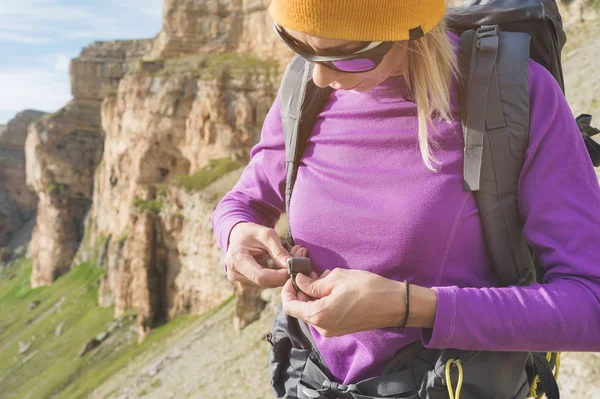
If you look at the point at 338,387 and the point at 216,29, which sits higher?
the point at 216,29

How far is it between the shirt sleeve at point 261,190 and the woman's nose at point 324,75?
56 cm

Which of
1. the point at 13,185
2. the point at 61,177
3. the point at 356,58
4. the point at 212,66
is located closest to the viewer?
the point at 356,58

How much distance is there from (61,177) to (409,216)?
200 feet

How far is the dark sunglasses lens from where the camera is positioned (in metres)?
1.74

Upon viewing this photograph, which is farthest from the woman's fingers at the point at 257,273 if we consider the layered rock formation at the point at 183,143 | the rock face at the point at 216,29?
the rock face at the point at 216,29

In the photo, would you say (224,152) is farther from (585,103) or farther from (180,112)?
(585,103)

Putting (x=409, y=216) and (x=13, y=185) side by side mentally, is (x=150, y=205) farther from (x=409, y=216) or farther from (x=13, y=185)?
(x=13, y=185)

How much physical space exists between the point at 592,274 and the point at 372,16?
3.41 feet

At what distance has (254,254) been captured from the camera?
219 cm

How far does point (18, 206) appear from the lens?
249ft

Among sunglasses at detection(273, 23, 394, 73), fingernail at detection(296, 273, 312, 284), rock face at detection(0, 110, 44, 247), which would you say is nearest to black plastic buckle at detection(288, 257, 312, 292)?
fingernail at detection(296, 273, 312, 284)

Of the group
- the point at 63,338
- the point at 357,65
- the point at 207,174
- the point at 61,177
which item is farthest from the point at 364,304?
the point at 61,177

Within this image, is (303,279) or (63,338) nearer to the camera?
(303,279)

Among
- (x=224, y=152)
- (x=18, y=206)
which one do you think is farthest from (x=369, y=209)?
(x=18, y=206)
